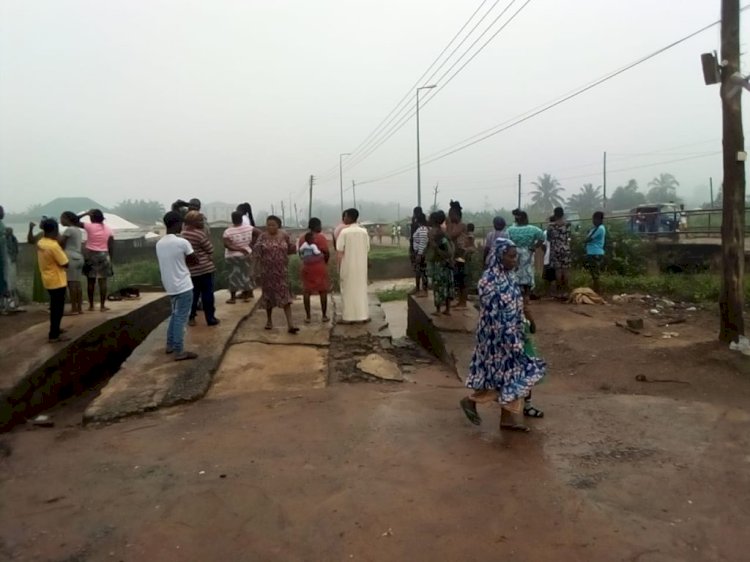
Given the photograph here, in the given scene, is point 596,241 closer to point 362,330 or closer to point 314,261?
point 362,330

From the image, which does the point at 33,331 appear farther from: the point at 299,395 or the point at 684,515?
the point at 684,515

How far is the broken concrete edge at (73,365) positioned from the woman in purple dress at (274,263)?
2.37 m

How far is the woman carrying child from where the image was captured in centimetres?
867

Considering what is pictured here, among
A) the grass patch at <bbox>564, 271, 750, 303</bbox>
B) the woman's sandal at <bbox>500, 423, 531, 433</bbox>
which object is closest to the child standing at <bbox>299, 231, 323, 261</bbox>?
the woman's sandal at <bbox>500, 423, 531, 433</bbox>

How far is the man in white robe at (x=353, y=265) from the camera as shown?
8.58 metres

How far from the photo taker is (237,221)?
9.35 m

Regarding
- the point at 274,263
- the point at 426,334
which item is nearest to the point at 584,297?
the point at 426,334

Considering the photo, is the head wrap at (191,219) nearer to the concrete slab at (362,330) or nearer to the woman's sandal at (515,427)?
the concrete slab at (362,330)

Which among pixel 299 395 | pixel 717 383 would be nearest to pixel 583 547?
pixel 299 395

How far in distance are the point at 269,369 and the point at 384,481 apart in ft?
10.6

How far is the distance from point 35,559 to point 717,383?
239 inches

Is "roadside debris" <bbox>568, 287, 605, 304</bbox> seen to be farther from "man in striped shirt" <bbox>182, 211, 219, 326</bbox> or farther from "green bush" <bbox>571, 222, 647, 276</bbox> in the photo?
"man in striped shirt" <bbox>182, 211, 219, 326</bbox>

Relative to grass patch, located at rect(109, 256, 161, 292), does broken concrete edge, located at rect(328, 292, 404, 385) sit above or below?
below

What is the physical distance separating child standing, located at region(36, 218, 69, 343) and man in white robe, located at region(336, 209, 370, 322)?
3.52 metres
